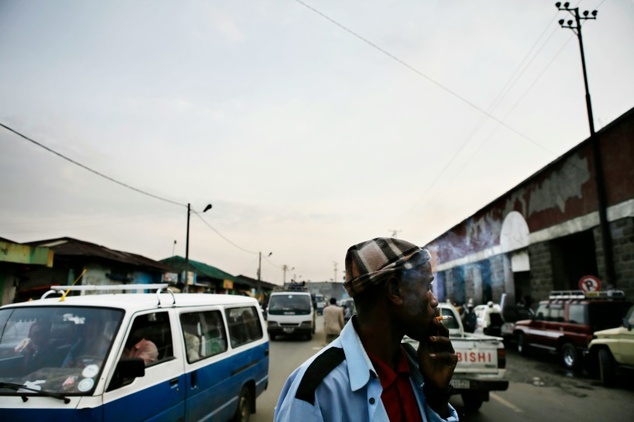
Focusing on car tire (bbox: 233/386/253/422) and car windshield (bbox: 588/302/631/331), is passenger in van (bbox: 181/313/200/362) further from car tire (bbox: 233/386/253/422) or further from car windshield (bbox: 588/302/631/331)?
car windshield (bbox: 588/302/631/331)

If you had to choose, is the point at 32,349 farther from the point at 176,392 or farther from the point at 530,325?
the point at 530,325

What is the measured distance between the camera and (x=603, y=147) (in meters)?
15.3

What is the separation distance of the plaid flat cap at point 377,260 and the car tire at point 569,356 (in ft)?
40.2

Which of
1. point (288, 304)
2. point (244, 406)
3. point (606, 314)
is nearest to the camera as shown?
point (244, 406)

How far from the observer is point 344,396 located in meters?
1.35

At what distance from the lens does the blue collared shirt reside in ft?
4.23

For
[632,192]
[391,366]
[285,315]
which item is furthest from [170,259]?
[391,366]

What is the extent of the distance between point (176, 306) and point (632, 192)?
15504 millimetres

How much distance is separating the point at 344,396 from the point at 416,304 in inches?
18.3

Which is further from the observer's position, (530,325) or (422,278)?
(530,325)

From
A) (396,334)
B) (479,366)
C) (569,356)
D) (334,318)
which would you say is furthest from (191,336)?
(569,356)

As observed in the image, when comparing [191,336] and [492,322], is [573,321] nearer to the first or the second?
[492,322]

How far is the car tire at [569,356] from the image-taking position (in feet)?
36.7

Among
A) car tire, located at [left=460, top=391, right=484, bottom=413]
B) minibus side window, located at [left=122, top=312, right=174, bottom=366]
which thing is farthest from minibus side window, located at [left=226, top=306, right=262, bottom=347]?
car tire, located at [left=460, top=391, right=484, bottom=413]
